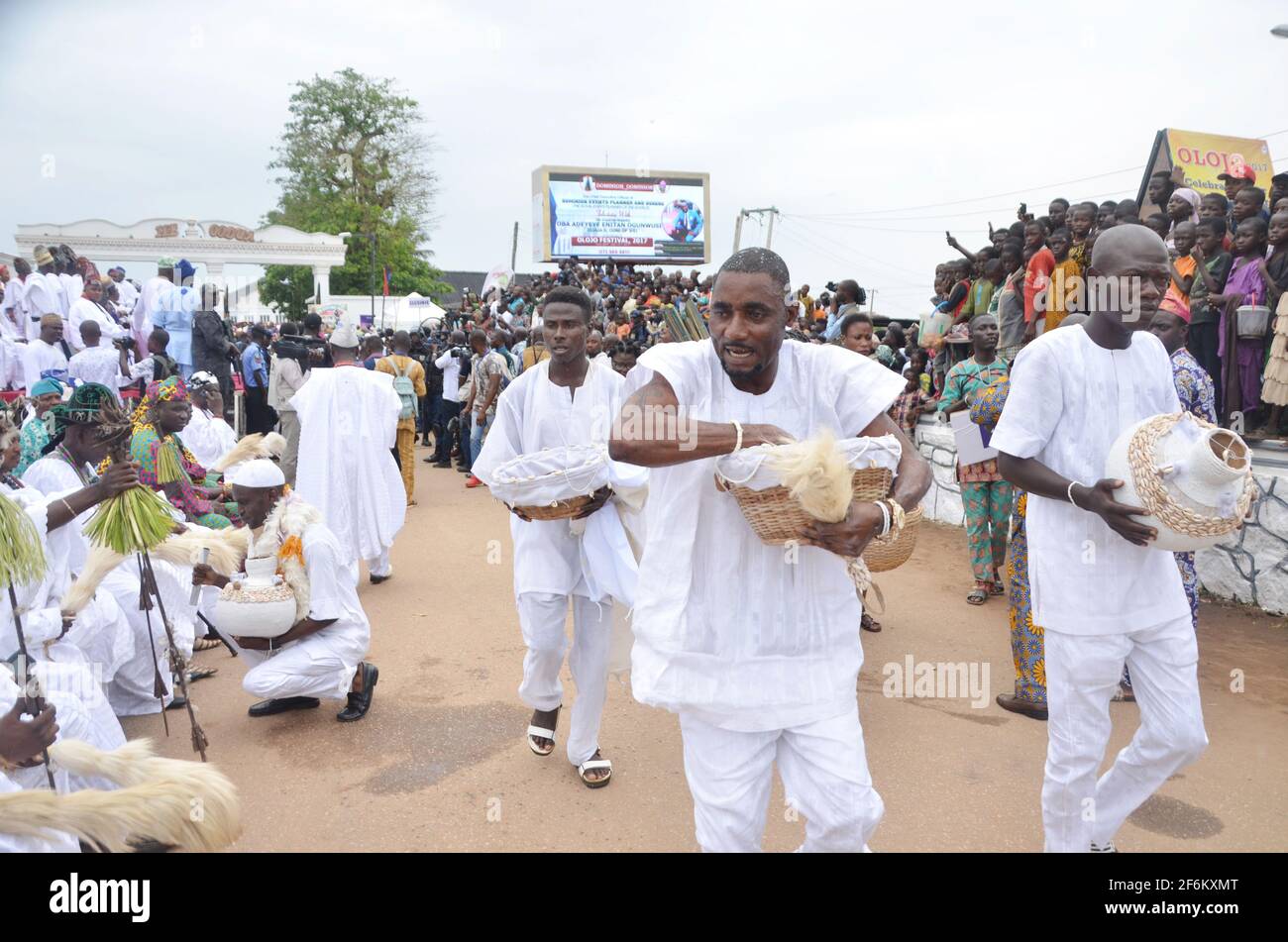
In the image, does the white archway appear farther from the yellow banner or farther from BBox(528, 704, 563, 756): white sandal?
BBox(528, 704, 563, 756): white sandal

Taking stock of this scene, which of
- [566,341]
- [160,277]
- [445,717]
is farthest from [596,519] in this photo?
[160,277]

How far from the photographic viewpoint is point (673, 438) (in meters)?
2.15

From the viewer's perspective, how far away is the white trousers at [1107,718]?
298cm

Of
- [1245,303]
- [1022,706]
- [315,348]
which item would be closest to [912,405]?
[1245,303]

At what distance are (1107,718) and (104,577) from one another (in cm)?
450

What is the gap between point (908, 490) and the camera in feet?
7.82

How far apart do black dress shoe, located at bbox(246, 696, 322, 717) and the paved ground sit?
5 centimetres

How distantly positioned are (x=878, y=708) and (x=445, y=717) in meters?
2.39

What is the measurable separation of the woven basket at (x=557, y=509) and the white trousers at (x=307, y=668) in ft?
5.46

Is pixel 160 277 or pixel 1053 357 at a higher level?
pixel 160 277

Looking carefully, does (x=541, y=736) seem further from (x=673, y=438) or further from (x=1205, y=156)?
(x=1205, y=156)

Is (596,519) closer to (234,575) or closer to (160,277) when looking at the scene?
(234,575)

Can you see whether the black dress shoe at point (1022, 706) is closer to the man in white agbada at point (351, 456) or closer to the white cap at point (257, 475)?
the white cap at point (257, 475)

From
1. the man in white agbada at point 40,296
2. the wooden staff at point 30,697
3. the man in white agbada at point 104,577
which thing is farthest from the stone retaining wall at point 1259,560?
the man in white agbada at point 40,296
